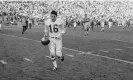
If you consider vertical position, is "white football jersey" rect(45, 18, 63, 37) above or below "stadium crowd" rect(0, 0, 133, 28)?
below

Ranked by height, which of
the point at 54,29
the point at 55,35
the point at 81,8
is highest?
the point at 81,8

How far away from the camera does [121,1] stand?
11181 centimetres

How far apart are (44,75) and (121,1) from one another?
108314 millimetres

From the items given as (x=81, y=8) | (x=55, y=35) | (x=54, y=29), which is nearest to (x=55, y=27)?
(x=54, y=29)

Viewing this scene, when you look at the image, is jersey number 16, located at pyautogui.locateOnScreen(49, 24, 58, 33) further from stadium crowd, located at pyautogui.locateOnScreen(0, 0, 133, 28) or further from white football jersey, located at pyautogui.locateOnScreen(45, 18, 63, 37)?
stadium crowd, located at pyautogui.locateOnScreen(0, 0, 133, 28)

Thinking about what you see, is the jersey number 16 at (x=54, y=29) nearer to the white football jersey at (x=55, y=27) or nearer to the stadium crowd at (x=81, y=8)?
the white football jersey at (x=55, y=27)

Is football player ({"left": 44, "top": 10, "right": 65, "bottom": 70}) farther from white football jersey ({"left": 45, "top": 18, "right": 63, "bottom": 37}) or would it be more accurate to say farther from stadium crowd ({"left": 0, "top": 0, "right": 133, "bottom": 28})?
stadium crowd ({"left": 0, "top": 0, "right": 133, "bottom": 28})

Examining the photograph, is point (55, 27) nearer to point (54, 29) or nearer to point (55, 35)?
point (54, 29)

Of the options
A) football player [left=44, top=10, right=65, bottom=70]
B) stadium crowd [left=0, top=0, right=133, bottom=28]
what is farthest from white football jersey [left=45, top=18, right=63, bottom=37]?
stadium crowd [left=0, top=0, right=133, bottom=28]

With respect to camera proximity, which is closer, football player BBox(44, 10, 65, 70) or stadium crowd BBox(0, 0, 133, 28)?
football player BBox(44, 10, 65, 70)

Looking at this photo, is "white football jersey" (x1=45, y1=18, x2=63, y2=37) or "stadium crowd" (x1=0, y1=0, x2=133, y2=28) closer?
"white football jersey" (x1=45, y1=18, x2=63, y2=37)

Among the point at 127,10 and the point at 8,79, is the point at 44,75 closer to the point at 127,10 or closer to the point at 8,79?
the point at 8,79

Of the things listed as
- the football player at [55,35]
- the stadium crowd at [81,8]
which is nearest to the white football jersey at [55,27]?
the football player at [55,35]

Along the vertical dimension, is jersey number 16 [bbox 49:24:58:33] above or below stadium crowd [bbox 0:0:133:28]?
below
